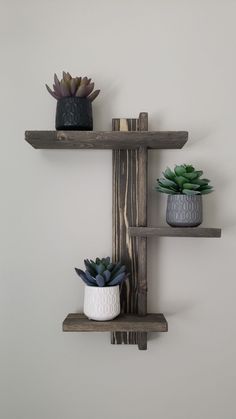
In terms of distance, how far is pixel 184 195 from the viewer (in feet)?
2.77

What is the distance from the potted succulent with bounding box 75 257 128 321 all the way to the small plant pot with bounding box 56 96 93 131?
31 cm

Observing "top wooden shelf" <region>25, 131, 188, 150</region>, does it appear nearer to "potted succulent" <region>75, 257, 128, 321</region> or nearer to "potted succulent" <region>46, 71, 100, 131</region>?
"potted succulent" <region>46, 71, 100, 131</region>

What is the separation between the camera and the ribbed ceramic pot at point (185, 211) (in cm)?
84

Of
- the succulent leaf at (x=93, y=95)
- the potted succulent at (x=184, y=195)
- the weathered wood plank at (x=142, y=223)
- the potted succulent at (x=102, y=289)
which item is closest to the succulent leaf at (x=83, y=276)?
the potted succulent at (x=102, y=289)

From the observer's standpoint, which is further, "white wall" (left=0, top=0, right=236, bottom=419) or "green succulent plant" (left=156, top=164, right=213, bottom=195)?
Result: "white wall" (left=0, top=0, right=236, bottom=419)

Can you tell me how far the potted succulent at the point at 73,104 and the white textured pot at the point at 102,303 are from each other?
0.36m

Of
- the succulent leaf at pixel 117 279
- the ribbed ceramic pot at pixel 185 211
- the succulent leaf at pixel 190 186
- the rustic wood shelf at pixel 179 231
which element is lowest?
the succulent leaf at pixel 117 279

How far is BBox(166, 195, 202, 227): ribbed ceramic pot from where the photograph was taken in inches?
33.0

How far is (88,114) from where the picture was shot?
867mm

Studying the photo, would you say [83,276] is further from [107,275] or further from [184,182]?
[184,182]

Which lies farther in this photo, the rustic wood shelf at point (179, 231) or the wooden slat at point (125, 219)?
the wooden slat at point (125, 219)

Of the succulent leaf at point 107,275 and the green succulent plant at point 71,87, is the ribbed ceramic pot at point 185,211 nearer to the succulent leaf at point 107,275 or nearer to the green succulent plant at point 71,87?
the succulent leaf at point 107,275

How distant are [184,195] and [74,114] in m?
0.30

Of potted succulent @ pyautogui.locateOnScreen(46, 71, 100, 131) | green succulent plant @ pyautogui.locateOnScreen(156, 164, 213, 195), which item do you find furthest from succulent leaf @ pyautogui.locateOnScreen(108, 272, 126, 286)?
potted succulent @ pyautogui.locateOnScreen(46, 71, 100, 131)
